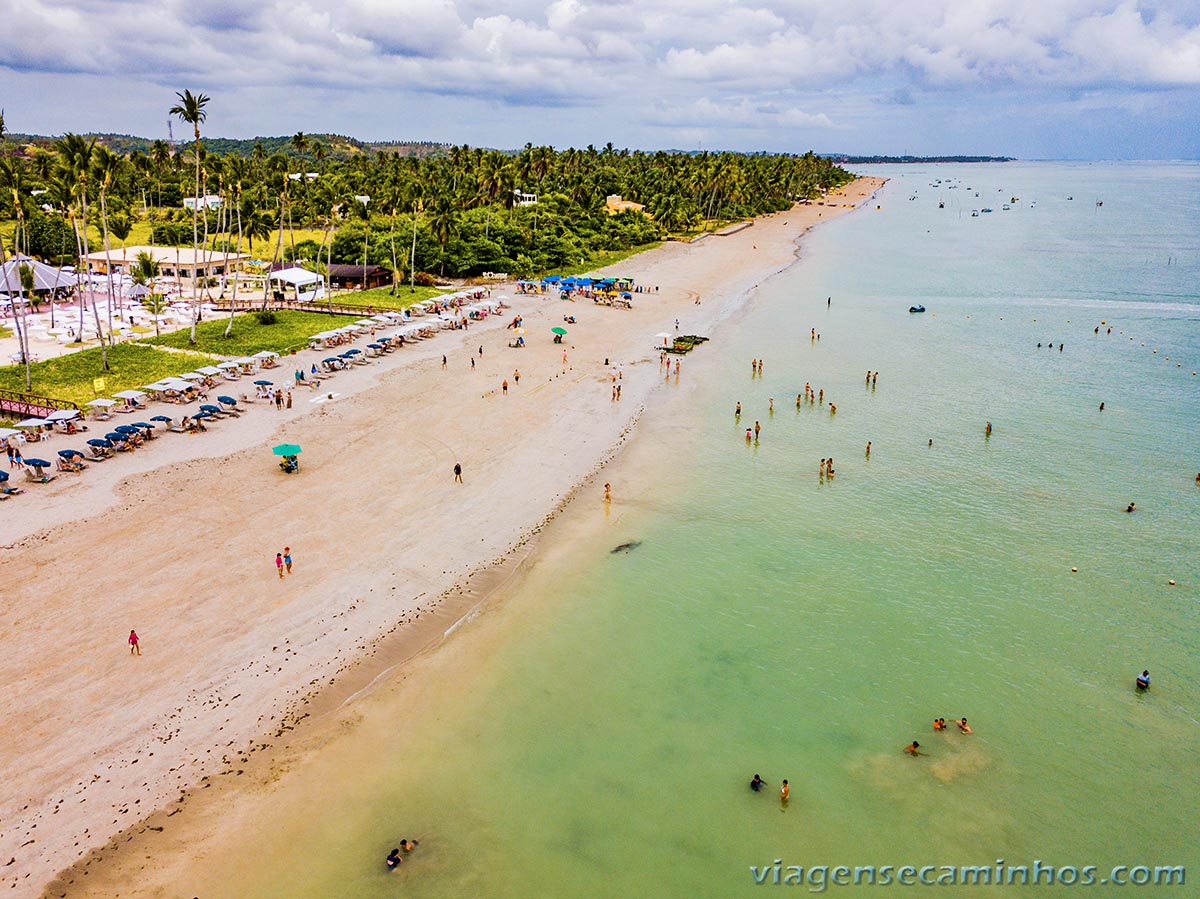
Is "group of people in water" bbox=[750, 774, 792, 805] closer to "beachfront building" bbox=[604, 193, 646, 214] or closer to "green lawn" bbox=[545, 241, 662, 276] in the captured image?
"green lawn" bbox=[545, 241, 662, 276]

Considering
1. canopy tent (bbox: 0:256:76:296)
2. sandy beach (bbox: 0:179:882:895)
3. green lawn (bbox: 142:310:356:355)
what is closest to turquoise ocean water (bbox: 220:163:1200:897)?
sandy beach (bbox: 0:179:882:895)

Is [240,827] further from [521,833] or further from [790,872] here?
[790,872]

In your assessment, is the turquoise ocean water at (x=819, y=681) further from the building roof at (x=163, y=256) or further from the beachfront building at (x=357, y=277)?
the building roof at (x=163, y=256)

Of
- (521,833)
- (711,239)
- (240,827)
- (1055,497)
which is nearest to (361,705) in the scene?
(240,827)

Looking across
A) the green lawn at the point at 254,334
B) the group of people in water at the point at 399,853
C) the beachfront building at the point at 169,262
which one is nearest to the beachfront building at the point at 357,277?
the beachfront building at the point at 169,262

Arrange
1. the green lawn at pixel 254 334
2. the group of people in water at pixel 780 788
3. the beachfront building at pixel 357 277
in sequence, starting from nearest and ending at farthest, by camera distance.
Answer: the group of people in water at pixel 780 788
the green lawn at pixel 254 334
the beachfront building at pixel 357 277

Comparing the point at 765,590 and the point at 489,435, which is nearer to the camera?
the point at 765,590

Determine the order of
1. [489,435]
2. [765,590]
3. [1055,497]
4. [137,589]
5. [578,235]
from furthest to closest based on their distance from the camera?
[578,235] < [489,435] < [1055,497] < [765,590] < [137,589]
